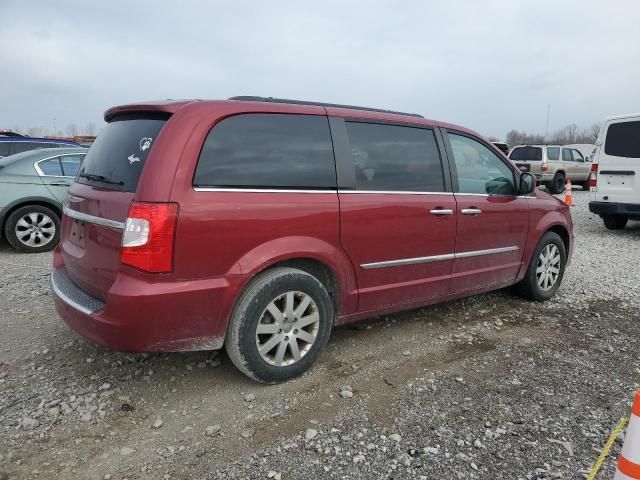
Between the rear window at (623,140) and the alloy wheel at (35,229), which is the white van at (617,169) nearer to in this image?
the rear window at (623,140)

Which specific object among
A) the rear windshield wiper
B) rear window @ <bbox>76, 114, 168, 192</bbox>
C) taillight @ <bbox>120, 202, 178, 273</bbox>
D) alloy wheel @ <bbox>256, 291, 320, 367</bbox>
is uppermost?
rear window @ <bbox>76, 114, 168, 192</bbox>

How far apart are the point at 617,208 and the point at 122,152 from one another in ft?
28.8

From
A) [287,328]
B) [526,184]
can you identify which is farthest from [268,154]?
[526,184]

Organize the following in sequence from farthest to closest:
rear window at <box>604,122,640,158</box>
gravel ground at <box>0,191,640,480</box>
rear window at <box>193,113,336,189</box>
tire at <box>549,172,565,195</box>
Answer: tire at <box>549,172,565,195</box>, rear window at <box>604,122,640,158</box>, rear window at <box>193,113,336,189</box>, gravel ground at <box>0,191,640,480</box>

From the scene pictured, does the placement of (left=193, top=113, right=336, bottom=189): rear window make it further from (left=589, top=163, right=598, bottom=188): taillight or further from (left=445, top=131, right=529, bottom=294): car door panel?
(left=589, top=163, right=598, bottom=188): taillight

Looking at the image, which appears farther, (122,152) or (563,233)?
(563,233)

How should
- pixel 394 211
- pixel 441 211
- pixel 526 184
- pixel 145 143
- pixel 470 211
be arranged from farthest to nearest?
pixel 526 184 < pixel 470 211 < pixel 441 211 < pixel 394 211 < pixel 145 143

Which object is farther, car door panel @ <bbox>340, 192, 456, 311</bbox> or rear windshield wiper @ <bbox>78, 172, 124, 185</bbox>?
car door panel @ <bbox>340, 192, 456, 311</bbox>

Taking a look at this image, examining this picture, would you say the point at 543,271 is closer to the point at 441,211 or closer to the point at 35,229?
the point at 441,211

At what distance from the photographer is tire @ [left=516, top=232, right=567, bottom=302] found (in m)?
4.77

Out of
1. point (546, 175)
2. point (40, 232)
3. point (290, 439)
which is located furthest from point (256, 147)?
point (546, 175)

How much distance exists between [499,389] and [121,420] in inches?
90.9

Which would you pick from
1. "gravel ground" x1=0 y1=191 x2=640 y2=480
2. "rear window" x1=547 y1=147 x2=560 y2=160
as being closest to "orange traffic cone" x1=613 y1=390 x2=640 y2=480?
"gravel ground" x1=0 y1=191 x2=640 y2=480

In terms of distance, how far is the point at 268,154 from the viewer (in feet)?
9.73
